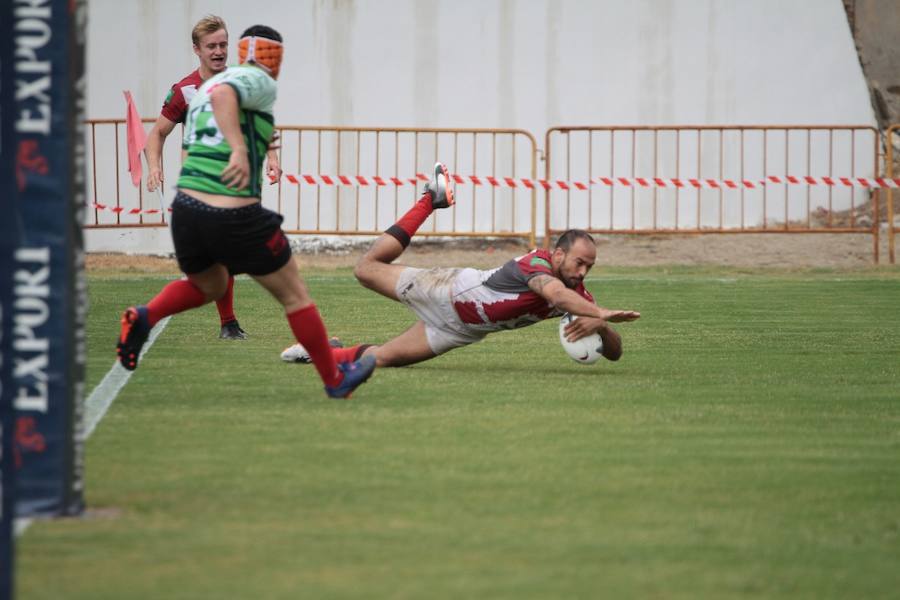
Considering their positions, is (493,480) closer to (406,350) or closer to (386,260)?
(406,350)

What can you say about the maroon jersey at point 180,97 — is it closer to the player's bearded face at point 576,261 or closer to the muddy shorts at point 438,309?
the muddy shorts at point 438,309

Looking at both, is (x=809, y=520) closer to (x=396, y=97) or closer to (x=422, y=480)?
(x=422, y=480)

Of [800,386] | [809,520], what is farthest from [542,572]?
[800,386]

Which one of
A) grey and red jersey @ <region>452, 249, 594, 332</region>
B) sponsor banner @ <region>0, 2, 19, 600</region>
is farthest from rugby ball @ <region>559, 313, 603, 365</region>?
sponsor banner @ <region>0, 2, 19, 600</region>

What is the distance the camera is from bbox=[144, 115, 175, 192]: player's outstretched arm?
10531 mm

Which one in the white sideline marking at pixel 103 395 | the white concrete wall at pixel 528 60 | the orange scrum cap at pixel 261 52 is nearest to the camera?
the white sideline marking at pixel 103 395

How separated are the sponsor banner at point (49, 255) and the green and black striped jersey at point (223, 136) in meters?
2.53

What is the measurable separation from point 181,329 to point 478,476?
6.22 metres

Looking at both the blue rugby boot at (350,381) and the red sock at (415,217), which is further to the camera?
the red sock at (415,217)

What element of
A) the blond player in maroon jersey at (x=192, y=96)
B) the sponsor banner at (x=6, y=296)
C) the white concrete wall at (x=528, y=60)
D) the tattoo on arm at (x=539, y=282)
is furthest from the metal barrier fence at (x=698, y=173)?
the sponsor banner at (x=6, y=296)

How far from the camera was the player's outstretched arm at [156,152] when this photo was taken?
10.5 meters

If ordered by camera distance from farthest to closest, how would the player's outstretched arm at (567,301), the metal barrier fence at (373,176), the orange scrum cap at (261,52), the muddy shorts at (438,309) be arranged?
the metal barrier fence at (373,176)
the muddy shorts at (438,309)
the player's outstretched arm at (567,301)
the orange scrum cap at (261,52)

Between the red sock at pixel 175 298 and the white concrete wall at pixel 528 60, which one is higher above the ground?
the white concrete wall at pixel 528 60

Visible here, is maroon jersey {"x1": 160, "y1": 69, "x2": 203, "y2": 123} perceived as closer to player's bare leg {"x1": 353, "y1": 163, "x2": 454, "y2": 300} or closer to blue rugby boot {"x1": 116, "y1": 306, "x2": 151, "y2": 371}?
player's bare leg {"x1": 353, "y1": 163, "x2": 454, "y2": 300}
